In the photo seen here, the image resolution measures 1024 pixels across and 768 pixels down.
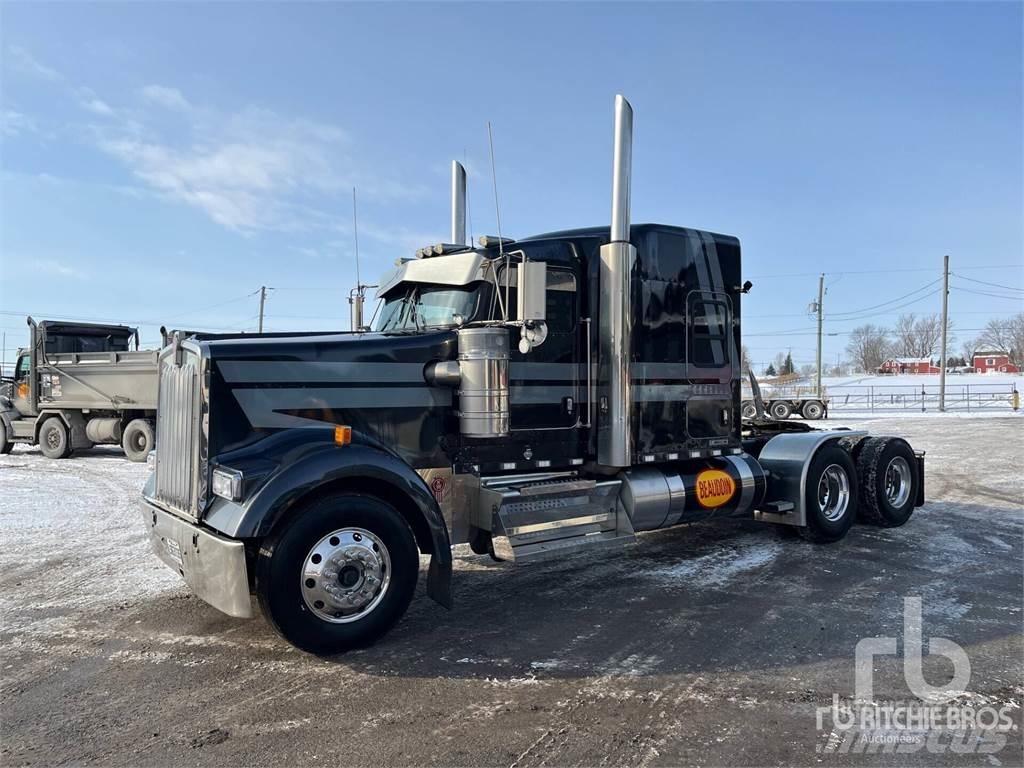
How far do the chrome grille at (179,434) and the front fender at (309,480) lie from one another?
24 cm

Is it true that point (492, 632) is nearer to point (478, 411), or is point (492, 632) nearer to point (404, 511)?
point (404, 511)

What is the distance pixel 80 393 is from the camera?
15.5 m

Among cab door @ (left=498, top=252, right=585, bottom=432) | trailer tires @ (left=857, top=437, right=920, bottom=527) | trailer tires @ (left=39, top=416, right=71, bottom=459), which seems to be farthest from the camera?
trailer tires @ (left=39, top=416, right=71, bottom=459)

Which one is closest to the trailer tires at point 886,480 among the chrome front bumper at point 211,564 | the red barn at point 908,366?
the chrome front bumper at point 211,564

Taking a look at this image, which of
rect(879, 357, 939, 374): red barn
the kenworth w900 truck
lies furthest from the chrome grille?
rect(879, 357, 939, 374): red barn

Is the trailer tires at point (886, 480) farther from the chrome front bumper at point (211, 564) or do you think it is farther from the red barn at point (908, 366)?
the red barn at point (908, 366)

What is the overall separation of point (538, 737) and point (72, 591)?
4.33 meters

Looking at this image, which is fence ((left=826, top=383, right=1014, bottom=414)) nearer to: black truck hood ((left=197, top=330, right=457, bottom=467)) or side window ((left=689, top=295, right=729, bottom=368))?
side window ((left=689, top=295, right=729, bottom=368))

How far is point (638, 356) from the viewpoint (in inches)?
241

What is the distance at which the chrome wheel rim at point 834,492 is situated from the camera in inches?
300

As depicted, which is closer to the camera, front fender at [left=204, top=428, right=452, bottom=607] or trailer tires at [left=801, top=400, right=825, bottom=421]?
front fender at [left=204, top=428, right=452, bottom=607]

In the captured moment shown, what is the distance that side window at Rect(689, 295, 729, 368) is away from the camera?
6617 millimetres

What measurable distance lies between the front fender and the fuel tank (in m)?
2.02

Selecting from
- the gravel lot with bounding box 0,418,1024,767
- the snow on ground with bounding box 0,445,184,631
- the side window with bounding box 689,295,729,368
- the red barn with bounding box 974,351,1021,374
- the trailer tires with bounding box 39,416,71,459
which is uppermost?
the red barn with bounding box 974,351,1021,374
